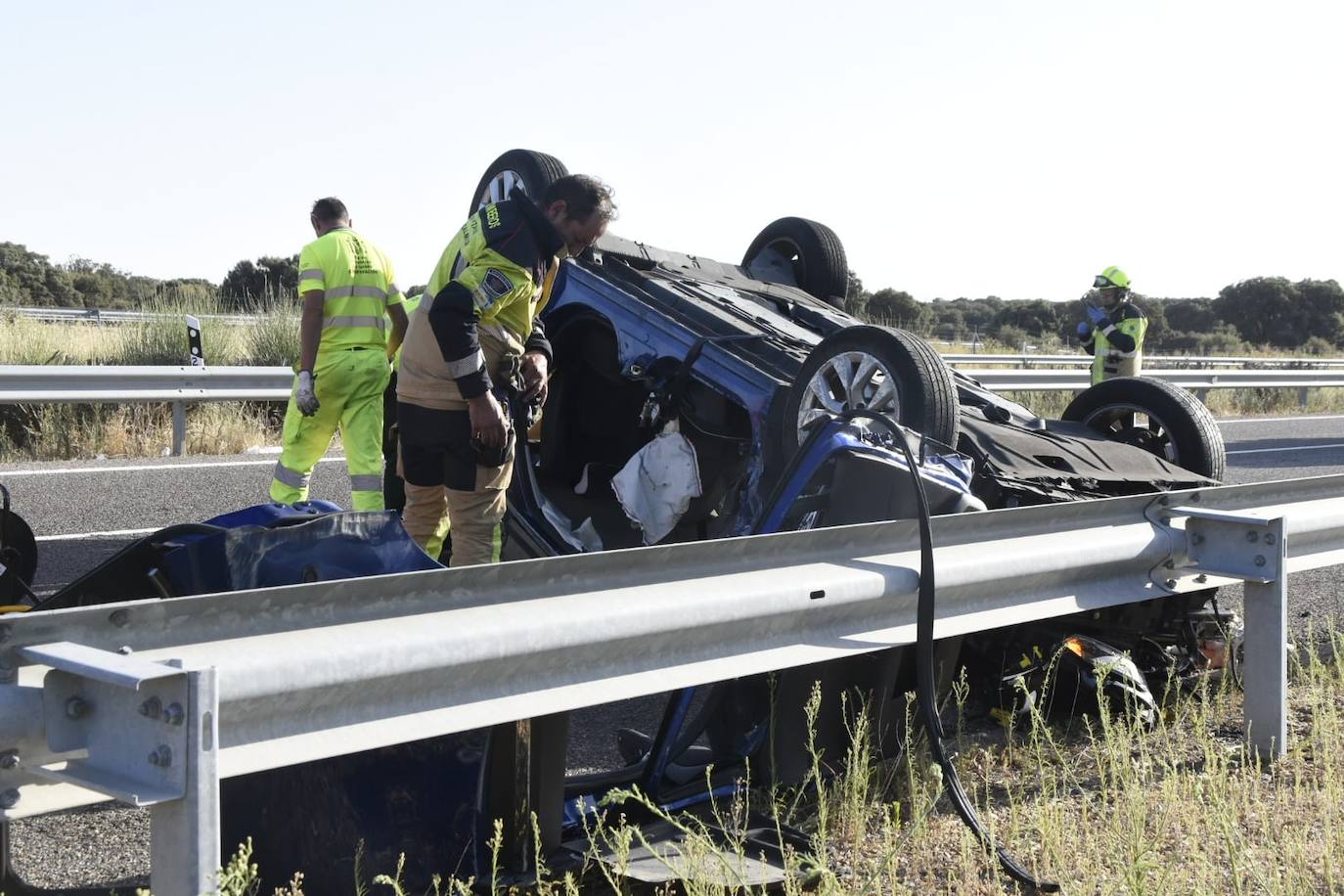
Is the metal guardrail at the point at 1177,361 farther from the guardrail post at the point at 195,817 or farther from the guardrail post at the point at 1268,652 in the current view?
the guardrail post at the point at 195,817

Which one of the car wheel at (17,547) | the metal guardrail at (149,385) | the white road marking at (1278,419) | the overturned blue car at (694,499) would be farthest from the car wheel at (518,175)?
the white road marking at (1278,419)

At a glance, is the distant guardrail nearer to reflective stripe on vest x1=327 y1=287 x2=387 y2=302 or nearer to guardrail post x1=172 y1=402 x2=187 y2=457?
guardrail post x1=172 y1=402 x2=187 y2=457

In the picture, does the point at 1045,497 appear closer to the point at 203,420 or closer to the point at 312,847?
the point at 312,847

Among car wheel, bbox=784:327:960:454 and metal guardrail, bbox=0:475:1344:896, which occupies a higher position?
car wheel, bbox=784:327:960:454

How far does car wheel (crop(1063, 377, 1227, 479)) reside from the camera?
4.80 m

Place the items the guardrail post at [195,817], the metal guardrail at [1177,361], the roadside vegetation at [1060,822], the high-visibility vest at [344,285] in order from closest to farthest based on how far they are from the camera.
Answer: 1. the guardrail post at [195,817]
2. the roadside vegetation at [1060,822]
3. the high-visibility vest at [344,285]
4. the metal guardrail at [1177,361]

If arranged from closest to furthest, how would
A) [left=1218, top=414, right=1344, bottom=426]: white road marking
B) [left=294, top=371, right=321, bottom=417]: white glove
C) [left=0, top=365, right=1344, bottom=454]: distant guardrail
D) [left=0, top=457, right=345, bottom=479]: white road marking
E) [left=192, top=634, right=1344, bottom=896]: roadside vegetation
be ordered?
1. [left=192, top=634, right=1344, bottom=896]: roadside vegetation
2. [left=294, top=371, right=321, bottom=417]: white glove
3. [left=0, top=457, right=345, bottom=479]: white road marking
4. [left=0, top=365, right=1344, bottom=454]: distant guardrail
5. [left=1218, top=414, right=1344, bottom=426]: white road marking

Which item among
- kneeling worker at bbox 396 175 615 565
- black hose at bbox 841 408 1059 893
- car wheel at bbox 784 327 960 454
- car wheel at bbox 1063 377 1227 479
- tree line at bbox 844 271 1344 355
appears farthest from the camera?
tree line at bbox 844 271 1344 355

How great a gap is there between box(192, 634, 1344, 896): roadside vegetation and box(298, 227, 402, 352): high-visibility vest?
3843mm

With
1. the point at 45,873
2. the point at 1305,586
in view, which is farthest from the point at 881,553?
the point at 1305,586

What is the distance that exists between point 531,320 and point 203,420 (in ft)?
22.0

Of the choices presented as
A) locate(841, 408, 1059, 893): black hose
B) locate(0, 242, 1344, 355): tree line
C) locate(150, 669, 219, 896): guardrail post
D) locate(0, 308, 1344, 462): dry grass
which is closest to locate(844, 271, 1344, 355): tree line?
locate(0, 242, 1344, 355): tree line

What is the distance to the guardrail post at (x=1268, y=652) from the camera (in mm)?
3375

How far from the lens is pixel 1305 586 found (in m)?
6.10
